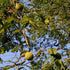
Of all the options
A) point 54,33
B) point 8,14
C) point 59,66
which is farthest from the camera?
point 54,33

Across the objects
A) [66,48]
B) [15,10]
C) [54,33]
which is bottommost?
[66,48]

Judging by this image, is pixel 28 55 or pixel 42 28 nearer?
pixel 28 55

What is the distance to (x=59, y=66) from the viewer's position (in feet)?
8.09

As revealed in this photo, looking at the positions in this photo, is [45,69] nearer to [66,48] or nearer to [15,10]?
[15,10]

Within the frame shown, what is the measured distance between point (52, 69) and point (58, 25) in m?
3.31

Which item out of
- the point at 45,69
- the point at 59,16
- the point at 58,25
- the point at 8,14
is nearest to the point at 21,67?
the point at 45,69

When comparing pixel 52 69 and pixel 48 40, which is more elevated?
pixel 52 69

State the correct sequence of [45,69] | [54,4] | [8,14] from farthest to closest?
[54,4]
[8,14]
[45,69]

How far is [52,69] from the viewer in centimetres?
274

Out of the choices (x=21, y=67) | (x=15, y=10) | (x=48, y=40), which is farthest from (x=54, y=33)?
(x=21, y=67)

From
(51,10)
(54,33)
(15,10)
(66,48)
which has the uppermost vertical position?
(15,10)

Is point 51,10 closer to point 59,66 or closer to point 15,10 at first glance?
point 15,10

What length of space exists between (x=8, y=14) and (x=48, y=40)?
108 inches

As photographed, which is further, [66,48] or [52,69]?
[66,48]
